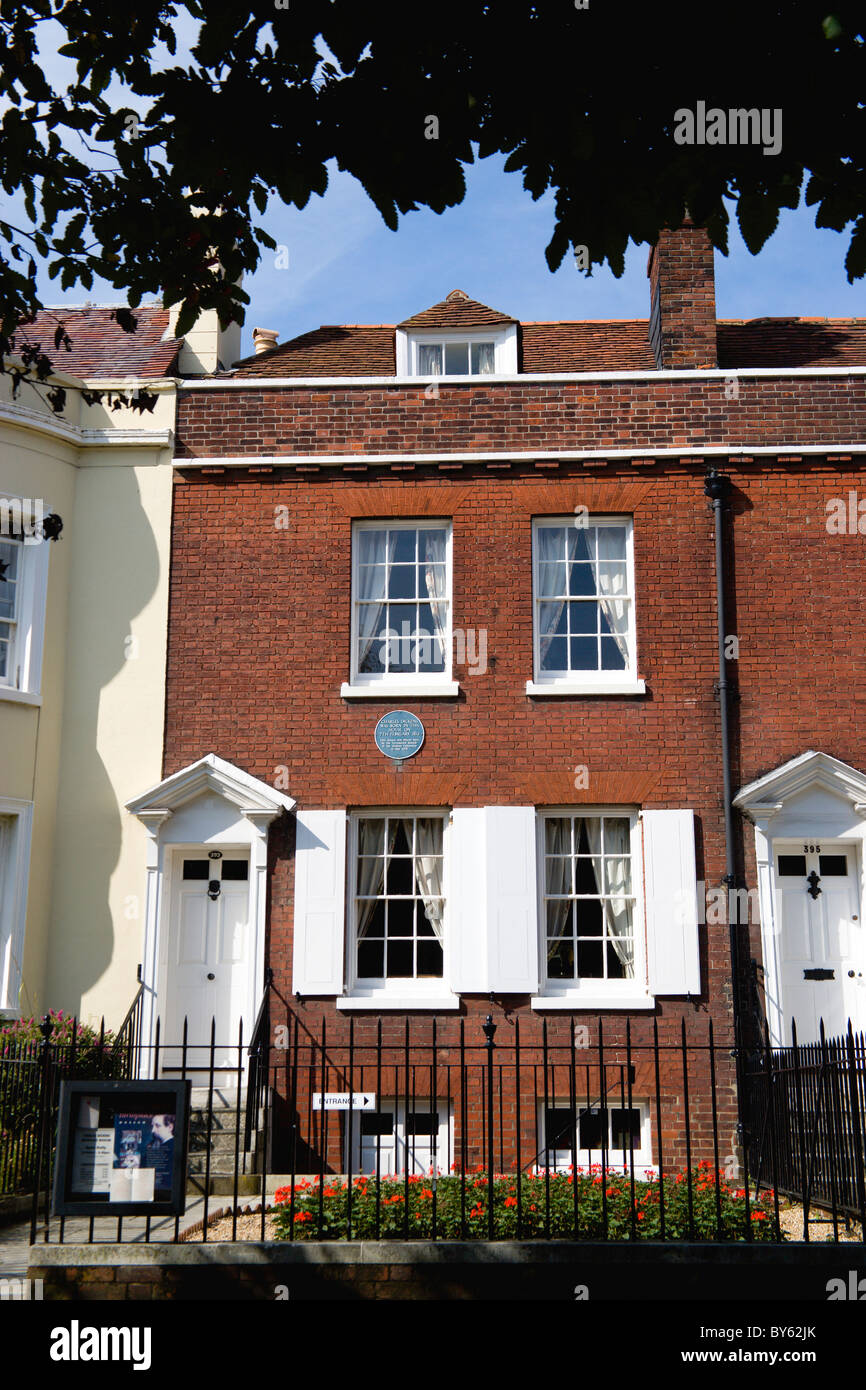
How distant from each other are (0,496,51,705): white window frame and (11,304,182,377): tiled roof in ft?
8.57

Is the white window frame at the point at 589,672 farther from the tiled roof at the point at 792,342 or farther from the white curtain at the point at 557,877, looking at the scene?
the tiled roof at the point at 792,342

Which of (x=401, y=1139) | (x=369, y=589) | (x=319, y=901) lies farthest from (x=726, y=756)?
(x=401, y=1139)

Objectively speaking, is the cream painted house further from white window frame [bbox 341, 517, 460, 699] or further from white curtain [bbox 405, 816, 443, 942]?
white curtain [bbox 405, 816, 443, 942]

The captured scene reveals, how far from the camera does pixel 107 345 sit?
56.1 feet

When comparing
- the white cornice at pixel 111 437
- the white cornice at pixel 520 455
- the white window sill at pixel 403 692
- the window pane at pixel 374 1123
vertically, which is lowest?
the window pane at pixel 374 1123

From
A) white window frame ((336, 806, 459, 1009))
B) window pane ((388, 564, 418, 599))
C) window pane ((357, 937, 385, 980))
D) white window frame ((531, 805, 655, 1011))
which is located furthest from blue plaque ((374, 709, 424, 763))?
window pane ((357, 937, 385, 980))

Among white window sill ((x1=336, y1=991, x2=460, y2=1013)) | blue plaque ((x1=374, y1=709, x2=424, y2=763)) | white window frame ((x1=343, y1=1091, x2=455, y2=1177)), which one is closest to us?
white window frame ((x1=343, y1=1091, x2=455, y2=1177))

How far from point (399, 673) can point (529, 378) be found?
11.8 feet

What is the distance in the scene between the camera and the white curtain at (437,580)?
14.4m

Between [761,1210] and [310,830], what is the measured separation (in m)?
6.24

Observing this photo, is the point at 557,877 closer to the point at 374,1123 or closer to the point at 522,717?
the point at 522,717

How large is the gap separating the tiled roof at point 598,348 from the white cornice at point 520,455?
69.8 inches

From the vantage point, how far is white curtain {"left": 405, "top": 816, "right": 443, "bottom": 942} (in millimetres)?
13805

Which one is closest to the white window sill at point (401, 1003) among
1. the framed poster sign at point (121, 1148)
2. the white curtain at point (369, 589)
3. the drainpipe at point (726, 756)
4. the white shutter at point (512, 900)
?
the white shutter at point (512, 900)
